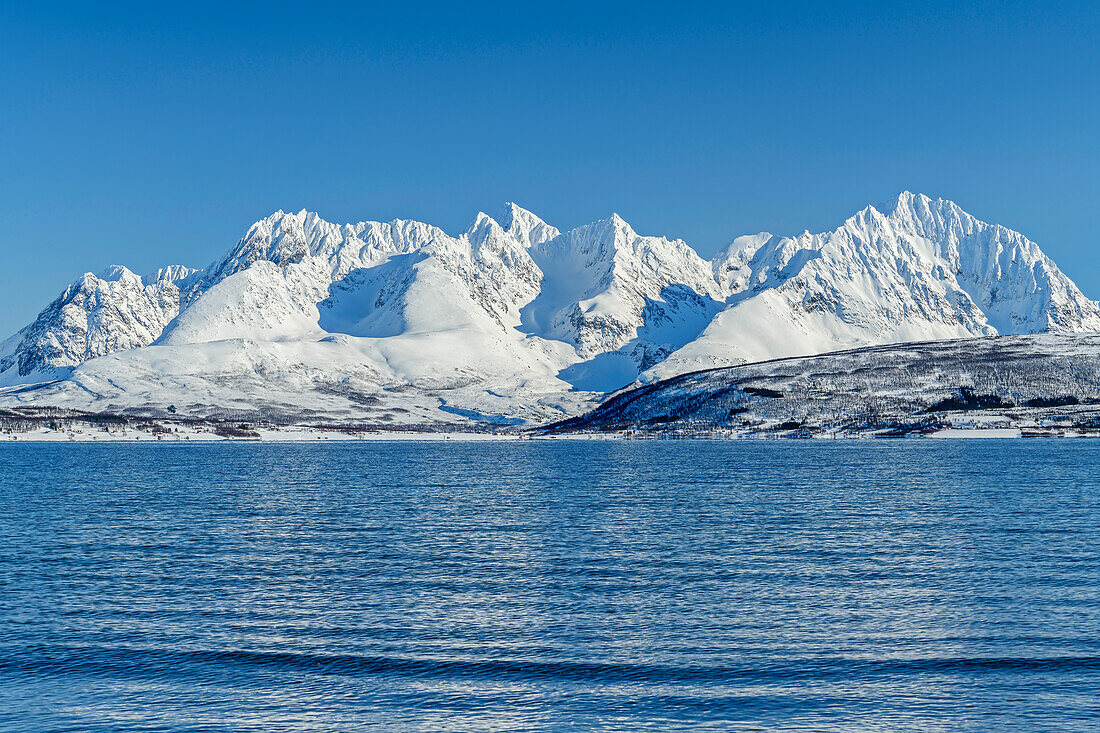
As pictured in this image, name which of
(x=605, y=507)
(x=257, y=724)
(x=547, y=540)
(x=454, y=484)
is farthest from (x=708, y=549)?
(x=454, y=484)

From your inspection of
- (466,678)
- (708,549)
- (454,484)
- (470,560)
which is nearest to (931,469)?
(454,484)

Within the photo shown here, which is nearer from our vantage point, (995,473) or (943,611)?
(943,611)

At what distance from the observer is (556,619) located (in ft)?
151

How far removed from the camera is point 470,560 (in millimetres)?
64250

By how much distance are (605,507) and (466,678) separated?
67.3 metres

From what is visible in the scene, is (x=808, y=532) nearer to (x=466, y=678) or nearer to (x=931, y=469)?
(x=466, y=678)

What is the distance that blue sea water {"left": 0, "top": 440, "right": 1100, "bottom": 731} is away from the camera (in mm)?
32781

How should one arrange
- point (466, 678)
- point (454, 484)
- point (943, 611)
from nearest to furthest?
point (466, 678) → point (943, 611) → point (454, 484)

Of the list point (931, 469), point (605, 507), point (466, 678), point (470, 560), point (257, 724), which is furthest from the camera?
point (931, 469)

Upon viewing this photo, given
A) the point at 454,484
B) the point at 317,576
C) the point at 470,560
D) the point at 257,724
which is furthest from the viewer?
the point at 454,484

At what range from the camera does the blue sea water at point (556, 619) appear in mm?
32781

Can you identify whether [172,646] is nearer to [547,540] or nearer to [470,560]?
[470,560]

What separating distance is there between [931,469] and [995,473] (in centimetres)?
1616

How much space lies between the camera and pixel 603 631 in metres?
43.6
